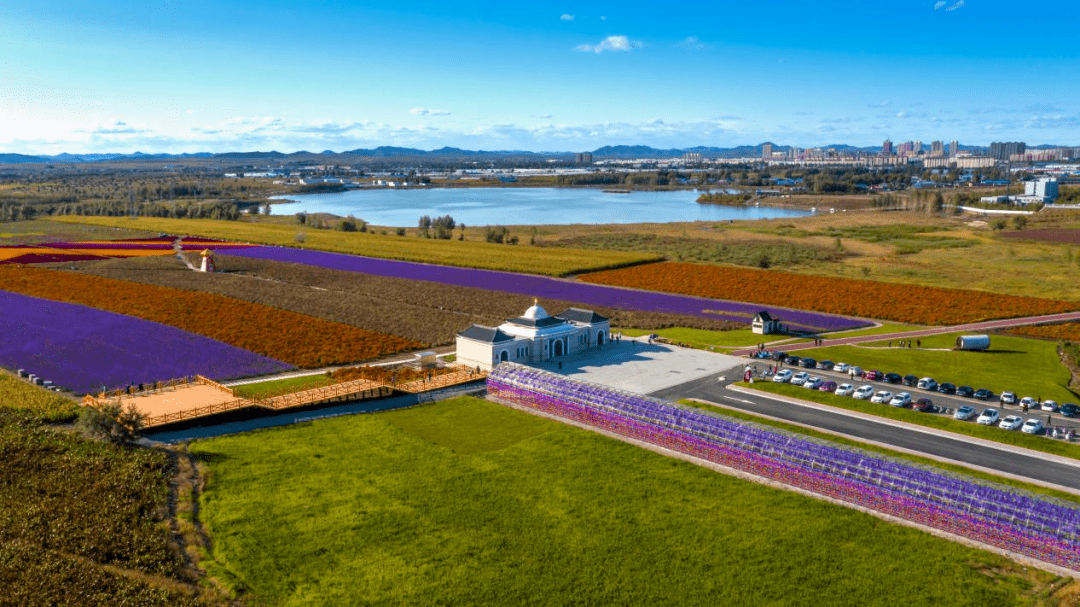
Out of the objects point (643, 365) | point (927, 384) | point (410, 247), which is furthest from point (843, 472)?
point (410, 247)

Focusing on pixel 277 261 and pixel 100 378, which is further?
pixel 277 261

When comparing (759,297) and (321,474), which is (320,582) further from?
(759,297)

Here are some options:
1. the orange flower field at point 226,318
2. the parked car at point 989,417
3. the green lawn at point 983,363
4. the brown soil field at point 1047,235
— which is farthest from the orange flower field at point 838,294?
the brown soil field at point 1047,235

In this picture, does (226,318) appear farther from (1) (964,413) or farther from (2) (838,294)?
(2) (838,294)

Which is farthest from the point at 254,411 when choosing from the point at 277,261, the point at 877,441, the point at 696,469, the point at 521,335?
the point at 277,261

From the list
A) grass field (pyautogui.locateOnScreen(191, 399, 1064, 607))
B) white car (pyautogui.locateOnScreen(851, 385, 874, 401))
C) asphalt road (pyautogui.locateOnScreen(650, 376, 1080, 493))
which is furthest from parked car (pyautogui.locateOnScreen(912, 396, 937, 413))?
grass field (pyautogui.locateOnScreen(191, 399, 1064, 607))

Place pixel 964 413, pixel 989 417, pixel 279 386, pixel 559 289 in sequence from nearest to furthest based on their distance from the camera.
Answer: pixel 989 417 → pixel 964 413 → pixel 279 386 → pixel 559 289
